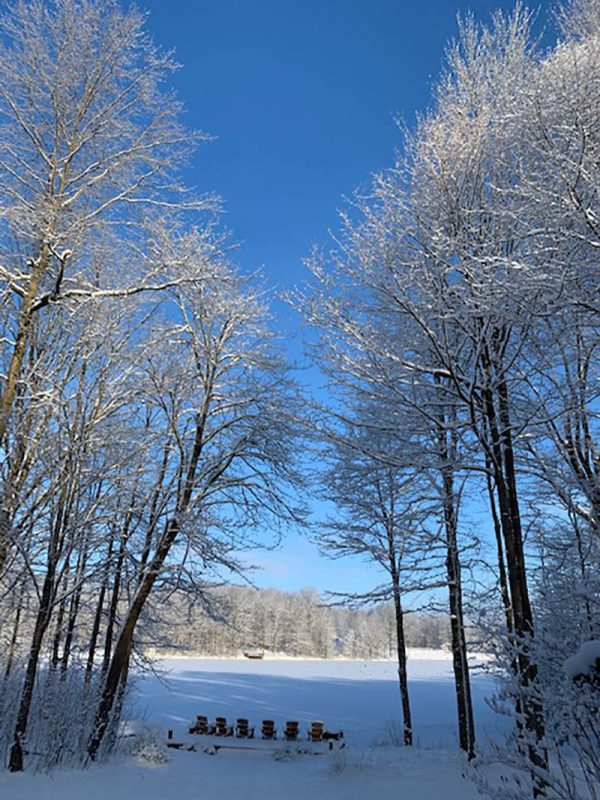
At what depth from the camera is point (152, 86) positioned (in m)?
6.91

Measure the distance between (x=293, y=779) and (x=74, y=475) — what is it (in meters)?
7.04

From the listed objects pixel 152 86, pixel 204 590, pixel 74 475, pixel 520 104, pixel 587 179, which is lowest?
pixel 204 590

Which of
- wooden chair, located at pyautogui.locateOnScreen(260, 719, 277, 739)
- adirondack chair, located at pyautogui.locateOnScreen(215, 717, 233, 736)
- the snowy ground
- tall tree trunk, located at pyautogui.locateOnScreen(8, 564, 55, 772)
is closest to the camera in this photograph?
the snowy ground

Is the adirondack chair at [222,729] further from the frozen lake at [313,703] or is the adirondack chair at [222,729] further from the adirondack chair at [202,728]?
the frozen lake at [313,703]

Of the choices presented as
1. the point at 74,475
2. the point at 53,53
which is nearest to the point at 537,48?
the point at 53,53

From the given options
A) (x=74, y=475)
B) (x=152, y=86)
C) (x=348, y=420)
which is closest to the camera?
(x=348, y=420)

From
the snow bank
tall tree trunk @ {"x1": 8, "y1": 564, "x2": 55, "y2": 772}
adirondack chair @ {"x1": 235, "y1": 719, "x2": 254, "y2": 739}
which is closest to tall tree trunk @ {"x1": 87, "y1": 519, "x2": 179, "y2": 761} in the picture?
tall tree trunk @ {"x1": 8, "y1": 564, "x2": 55, "y2": 772}

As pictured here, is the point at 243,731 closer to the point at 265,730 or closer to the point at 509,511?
the point at 265,730

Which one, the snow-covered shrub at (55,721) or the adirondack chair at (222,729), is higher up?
the snow-covered shrub at (55,721)

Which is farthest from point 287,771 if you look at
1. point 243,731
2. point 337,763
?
point 243,731

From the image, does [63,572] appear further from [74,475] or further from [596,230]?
[596,230]

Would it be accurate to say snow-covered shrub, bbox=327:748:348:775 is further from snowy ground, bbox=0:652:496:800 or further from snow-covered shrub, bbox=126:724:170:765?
snow-covered shrub, bbox=126:724:170:765

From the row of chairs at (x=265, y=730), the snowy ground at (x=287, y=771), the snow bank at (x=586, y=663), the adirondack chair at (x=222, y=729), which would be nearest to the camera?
the snow bank at (x=586, y=663)

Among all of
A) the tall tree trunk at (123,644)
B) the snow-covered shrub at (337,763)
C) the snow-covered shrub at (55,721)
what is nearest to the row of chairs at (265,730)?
the snow-covered shrub at (337,763)
